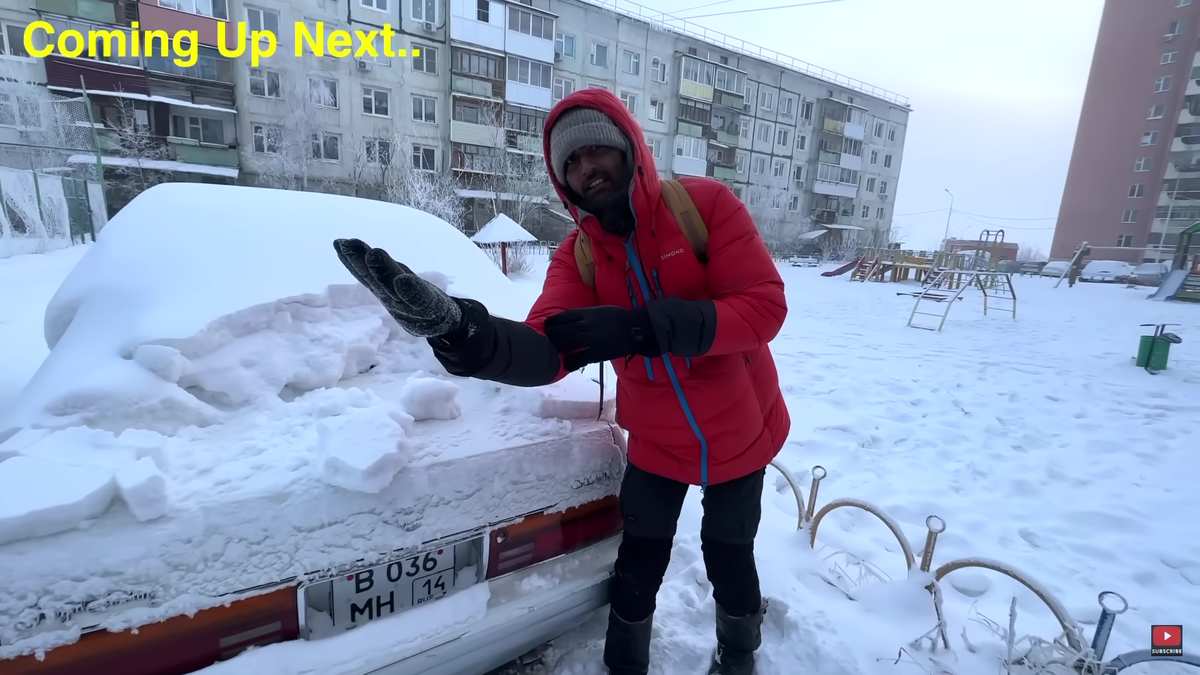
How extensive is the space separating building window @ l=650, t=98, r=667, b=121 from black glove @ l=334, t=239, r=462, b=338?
3289cm

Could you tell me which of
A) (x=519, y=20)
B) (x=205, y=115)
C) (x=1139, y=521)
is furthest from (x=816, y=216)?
(x=1139, y=521)

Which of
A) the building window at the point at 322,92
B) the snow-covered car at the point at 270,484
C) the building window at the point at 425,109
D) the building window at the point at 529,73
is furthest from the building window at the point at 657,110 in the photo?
the snow-covered car at the point at 270,484

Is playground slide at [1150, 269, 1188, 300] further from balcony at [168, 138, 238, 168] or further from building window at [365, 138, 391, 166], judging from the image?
balcony at [168, 138, 238, 168]

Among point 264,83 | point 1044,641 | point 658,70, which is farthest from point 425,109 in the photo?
point 1044,641

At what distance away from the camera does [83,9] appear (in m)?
18.8

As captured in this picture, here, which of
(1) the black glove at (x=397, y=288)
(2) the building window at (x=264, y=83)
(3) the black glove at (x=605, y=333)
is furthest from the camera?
(2) the building window at (x=264, y=83)

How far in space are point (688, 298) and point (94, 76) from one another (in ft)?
88.6

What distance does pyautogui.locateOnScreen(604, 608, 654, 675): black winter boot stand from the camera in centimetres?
166

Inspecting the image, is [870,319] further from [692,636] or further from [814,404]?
[692,636]

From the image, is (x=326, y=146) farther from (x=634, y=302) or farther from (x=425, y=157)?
(x=634, y=302)

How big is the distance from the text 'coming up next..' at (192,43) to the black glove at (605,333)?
26.4m

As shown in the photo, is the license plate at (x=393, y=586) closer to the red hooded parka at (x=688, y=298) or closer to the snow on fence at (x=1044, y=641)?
the red hooded parka at (x=688, y=298)

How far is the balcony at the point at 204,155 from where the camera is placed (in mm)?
20250

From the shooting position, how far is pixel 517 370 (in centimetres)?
133
